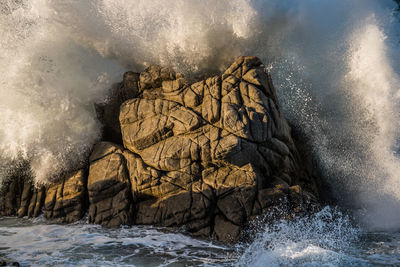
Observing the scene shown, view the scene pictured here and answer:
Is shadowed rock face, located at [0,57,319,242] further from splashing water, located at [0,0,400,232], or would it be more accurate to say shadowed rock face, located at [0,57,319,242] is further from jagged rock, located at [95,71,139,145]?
splashing water, located at [0,0,400,232]

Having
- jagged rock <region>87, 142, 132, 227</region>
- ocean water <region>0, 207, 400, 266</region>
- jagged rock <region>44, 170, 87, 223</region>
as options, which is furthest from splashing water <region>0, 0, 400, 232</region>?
ocean water <region>0, 207, 400, 266</region>

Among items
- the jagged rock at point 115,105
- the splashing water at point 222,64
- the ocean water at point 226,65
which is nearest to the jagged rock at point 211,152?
the jagged rock at point 115,105

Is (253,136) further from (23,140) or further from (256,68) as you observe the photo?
(23,140)

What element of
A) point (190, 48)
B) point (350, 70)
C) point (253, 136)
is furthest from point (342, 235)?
point (190, 48)

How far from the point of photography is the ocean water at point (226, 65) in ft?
22.5

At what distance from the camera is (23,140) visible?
22.5 ft

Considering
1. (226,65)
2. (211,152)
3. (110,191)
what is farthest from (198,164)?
(226,65)

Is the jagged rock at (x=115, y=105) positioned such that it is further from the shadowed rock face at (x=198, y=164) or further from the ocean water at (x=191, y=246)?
the ocean water at (x=191, y=246)

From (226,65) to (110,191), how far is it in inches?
153

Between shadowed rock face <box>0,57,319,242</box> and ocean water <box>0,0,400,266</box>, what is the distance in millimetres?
545

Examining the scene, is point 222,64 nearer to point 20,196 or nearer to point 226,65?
point 226,65

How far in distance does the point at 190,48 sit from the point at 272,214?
4185mm

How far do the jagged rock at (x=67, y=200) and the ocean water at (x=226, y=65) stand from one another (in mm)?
301

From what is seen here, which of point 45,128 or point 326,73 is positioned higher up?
point 326,73
